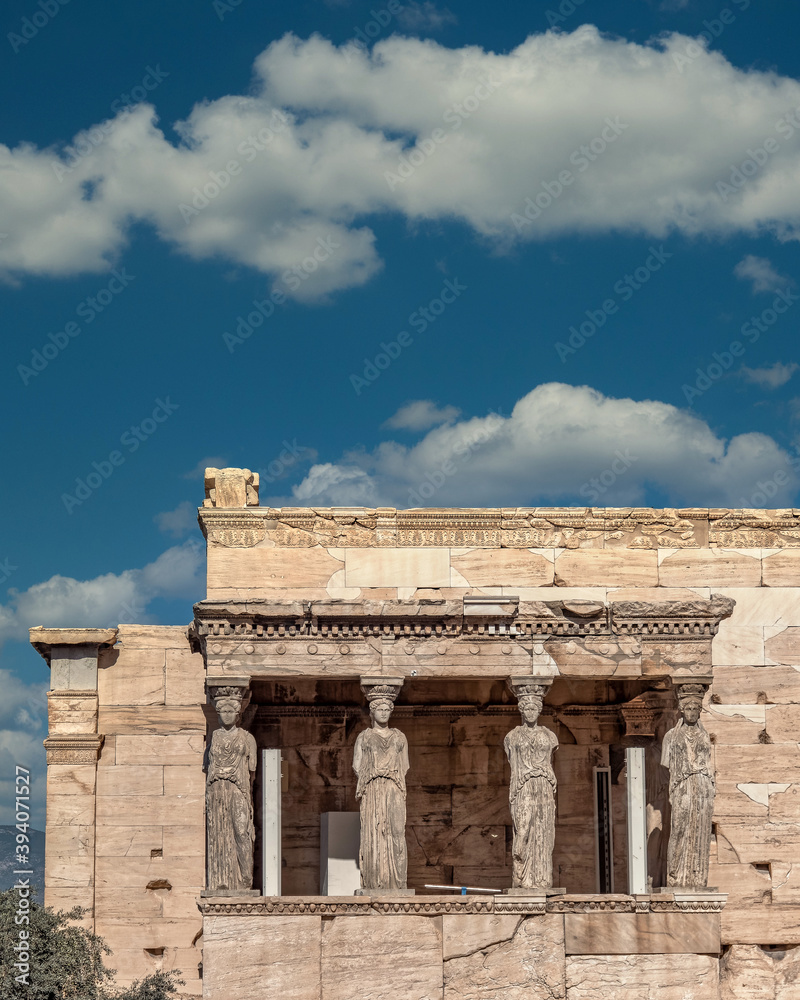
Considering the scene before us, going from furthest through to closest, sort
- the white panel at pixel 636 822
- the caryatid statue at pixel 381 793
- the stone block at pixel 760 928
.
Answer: the stone block at pixel 760 928
the white panel at pixel 636 822
the caryatid statue at pixel 381 793

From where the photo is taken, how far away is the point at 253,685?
675 inches

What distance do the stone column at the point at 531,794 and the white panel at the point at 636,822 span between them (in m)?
0.97

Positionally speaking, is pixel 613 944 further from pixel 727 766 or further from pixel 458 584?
pixel 458 584

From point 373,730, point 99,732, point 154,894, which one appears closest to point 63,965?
point 154,894

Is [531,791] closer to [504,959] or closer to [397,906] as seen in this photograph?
[504,959]

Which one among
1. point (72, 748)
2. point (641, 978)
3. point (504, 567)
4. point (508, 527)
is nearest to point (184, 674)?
point (72, 748)

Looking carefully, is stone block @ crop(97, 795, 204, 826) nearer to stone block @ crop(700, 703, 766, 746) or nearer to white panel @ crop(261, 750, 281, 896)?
white panel @ crop(261, 750, 281, 896)

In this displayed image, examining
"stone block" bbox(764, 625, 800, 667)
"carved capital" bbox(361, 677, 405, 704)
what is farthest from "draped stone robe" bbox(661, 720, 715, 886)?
"carved capital" bbox(361, 677, 405, 704)

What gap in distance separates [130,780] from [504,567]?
518 cm

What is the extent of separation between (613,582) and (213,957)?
21.3ft

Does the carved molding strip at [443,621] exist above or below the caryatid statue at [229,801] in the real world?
above

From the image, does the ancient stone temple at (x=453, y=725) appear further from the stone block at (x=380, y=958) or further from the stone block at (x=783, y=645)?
the stone block at (x=380, y=958)

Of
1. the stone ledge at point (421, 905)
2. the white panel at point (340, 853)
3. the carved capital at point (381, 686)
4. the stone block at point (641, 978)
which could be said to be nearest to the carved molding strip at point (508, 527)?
the carved capital at point (381, 686)

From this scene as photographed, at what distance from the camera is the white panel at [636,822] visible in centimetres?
1581
